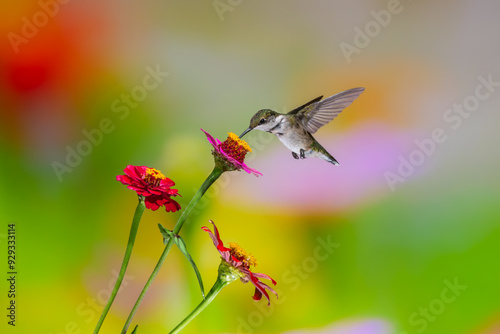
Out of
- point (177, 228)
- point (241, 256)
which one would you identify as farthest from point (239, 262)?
point (177, 228)

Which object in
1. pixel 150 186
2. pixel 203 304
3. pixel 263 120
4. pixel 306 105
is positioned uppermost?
pixel 306 105

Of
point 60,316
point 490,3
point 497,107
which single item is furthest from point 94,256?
point 490,3

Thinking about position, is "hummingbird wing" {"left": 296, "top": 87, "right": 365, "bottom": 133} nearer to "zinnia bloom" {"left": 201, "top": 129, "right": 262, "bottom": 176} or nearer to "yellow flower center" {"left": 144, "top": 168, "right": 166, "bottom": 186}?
"zinnia bloom" {"left": 201, "top": 129, "right": 262, "bottom": 176}

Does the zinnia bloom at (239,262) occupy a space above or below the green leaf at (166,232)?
above

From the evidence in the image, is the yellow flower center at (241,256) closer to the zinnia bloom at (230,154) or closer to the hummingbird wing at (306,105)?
the zinnia bloom at (230,154)

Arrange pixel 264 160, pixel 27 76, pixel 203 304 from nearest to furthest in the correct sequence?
1. pixel 203 304
2. pixel 27 76
3. pixel 264 160

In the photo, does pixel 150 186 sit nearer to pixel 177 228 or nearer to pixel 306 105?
pixel 177 228

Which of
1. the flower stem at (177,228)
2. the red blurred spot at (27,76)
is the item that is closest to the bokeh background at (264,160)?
the red blurred spot at (27,76)

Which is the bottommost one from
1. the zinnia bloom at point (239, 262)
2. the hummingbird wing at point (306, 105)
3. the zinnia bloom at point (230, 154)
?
the zinnia bloom at point (239, 262)
